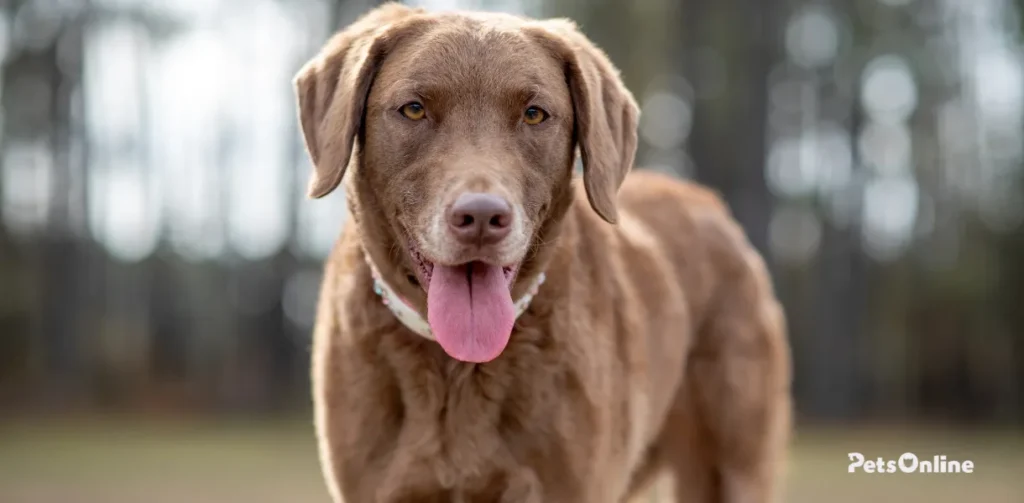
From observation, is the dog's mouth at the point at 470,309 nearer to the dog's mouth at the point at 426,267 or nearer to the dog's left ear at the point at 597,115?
the dog's mouth at the point at 426,267

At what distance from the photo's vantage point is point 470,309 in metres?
3.69

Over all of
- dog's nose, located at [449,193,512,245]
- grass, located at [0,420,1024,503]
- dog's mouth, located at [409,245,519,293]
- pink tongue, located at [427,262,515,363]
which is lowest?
grass, located at [0,420,1024,503]

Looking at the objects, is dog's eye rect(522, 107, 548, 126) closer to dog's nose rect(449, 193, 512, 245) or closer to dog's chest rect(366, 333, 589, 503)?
dog's nose rect(449, 193, 512, 245)

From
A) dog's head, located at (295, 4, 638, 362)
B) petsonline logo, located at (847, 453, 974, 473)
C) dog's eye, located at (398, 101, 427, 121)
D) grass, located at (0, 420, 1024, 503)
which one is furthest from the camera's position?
grass, located at (0, 420, 1024, 503)

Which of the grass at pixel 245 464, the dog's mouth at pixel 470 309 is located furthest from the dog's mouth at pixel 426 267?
the grass at pixel 245 464

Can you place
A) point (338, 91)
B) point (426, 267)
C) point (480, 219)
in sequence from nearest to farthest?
point (480, 219) → point (426, 267) → point (338, 91)

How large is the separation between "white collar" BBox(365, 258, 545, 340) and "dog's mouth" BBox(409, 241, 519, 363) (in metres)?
0.20

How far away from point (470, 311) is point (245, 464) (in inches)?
442

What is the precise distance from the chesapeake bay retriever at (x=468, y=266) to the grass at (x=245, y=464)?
22.8 ft

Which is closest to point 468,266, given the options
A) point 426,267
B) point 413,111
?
point 426,267

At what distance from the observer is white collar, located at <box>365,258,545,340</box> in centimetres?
392

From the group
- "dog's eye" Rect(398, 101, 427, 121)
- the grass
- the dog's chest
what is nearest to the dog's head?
"dog's eye" Rect(398, 101, 427, 121)

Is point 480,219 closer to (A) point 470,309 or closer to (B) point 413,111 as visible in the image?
(A) point 470,309

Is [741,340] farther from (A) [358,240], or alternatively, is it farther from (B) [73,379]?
(B) [73,379]
